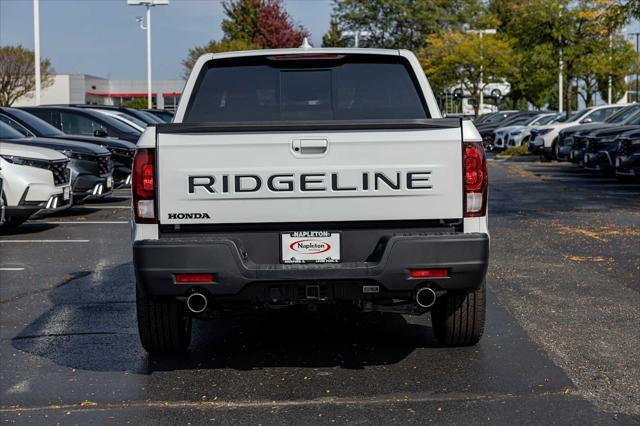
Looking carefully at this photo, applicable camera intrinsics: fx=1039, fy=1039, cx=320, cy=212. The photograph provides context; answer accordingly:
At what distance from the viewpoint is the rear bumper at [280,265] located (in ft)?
18.3

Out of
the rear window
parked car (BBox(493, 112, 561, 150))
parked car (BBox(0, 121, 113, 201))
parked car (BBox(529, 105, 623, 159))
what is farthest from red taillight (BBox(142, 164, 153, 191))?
parked car (BBox(493, 112, 561, 150))

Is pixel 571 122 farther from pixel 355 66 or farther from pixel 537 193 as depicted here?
pixel 355 66

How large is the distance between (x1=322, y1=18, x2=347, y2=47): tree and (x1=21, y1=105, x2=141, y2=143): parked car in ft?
204

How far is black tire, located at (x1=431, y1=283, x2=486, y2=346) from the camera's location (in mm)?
6367

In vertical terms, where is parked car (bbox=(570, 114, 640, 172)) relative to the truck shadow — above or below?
above

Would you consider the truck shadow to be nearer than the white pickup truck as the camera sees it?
No

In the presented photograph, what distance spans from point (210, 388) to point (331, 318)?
83.9 inches

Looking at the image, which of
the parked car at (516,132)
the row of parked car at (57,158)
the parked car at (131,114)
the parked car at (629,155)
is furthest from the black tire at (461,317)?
the parked car at (516,132)

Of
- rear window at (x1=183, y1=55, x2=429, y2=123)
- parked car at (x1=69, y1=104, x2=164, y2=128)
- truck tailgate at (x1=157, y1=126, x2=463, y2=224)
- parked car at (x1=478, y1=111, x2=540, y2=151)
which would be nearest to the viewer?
truck tailgate at (x1=157, y1=126, x2=463, y2=224)

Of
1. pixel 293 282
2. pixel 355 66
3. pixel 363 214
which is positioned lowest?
pixel 293 282

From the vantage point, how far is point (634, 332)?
23.3 feet

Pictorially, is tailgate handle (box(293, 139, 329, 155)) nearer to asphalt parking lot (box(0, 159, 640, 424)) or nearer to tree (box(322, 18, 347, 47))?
asphalt parking lot (box(0, 159, 640, 424))

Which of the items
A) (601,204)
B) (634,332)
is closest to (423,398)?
(634,332)

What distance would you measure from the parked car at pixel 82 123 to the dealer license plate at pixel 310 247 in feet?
48.2
